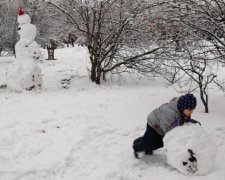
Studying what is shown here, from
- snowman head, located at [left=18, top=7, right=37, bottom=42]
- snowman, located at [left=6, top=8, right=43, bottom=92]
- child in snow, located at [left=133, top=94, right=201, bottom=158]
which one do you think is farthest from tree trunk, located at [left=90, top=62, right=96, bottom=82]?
child in snow, located at [left=133, top=94, right=201, bottom=158]

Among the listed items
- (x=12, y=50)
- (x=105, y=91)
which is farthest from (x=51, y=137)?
(x=12, y=50)

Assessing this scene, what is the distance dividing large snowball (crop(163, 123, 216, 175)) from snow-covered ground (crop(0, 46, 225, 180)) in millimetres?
119

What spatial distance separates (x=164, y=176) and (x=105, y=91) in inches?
222

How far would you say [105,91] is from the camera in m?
9.94

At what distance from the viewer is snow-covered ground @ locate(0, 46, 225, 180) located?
181 inches

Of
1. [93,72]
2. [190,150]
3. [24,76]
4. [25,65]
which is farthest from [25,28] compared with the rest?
[190,150]

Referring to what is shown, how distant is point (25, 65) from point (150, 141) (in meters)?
6.10

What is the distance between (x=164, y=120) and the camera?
15.2 ft

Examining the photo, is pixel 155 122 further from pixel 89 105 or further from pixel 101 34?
pixel 101 34

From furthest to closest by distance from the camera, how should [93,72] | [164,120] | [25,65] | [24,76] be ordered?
[93,72]
[25,65]
[24,76]
[164,120]

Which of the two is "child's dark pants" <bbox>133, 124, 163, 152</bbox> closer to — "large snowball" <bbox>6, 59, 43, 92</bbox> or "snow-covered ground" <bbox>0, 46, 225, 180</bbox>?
"snow-covered ground" <bbox>0, 46, 225, 180</bbox>

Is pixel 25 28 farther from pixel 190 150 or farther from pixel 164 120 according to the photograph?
pixel 190 150

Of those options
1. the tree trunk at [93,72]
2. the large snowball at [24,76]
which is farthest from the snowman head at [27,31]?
the tree trunk at [93,72]

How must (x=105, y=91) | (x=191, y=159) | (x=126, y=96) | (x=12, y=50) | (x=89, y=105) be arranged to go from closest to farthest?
(x=191, y=159)
(x=89, y=105)
(x=126, y=96)
(x=105, y=91)
(x=12, y=50)
